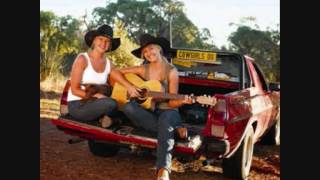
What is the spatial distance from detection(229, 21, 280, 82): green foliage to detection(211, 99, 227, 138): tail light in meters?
30.7

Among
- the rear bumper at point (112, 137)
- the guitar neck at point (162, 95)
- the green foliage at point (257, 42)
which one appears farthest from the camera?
the green foliage at point (257, 42)

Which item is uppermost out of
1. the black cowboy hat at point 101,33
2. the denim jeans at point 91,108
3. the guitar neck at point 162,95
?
the black cowboy hat at point 101,33

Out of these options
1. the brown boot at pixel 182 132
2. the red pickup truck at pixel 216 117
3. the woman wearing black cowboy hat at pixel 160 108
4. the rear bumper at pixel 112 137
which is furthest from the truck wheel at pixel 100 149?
the brown boot at pixel 182 132

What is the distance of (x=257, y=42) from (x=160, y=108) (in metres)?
34.6

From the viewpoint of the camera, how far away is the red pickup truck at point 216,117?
4906 mm

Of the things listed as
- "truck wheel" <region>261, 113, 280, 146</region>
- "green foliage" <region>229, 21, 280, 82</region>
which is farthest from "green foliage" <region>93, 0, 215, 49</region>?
"truck wheel" <region>261, 113, 280, 146</region>

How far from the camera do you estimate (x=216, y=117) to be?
4898 millimetres

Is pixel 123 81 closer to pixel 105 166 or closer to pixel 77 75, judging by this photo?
pixel 77 75

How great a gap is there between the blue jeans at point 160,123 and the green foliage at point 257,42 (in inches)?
1210

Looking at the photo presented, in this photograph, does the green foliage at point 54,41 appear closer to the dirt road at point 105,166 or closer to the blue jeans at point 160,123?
the dirt road at point 105,166

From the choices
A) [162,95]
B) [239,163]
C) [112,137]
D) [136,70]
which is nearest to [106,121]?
[112,137]

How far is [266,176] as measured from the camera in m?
6.18

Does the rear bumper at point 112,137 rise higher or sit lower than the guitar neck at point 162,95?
lower

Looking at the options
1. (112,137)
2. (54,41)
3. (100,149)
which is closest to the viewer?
(112,137)
